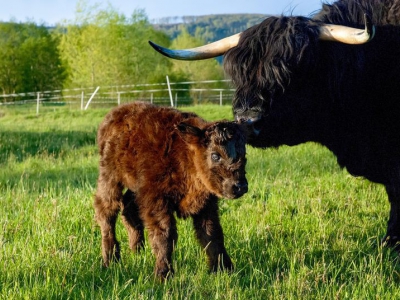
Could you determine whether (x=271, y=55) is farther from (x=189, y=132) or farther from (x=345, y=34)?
(x=189, y=132)

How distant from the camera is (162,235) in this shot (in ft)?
14.4

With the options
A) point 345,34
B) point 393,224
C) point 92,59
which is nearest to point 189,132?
point 345,34

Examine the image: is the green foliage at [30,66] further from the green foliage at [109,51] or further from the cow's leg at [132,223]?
the cow's leg at [132,223]

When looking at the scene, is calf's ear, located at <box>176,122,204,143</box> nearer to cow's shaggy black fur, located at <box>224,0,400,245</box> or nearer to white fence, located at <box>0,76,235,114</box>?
cow's shaggy black fur, located at <box>224,0,400,245</box>

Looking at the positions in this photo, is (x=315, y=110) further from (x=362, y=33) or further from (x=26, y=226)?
(x=26, y=226)

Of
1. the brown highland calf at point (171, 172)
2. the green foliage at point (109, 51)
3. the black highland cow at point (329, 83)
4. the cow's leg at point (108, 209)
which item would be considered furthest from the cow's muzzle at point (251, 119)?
the green foliage at point (109, 51)

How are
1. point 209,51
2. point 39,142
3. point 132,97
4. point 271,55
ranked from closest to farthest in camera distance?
point 271,55 < point 209,51 < point 39,142 < point 132,97

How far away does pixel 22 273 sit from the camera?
4.21 metres

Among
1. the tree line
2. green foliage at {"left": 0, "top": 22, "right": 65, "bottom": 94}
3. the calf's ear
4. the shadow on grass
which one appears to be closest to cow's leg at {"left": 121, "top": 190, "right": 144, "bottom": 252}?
the calf's ear

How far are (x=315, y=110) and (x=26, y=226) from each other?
288 centimetres

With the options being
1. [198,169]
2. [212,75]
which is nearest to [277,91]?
[198,169]

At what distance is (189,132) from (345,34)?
5.70 feet

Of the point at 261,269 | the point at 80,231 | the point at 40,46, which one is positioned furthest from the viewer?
the point at 40,46

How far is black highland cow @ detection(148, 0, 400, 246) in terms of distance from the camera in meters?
4.99
